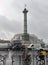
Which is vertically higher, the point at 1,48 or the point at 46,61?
the point at 1,48

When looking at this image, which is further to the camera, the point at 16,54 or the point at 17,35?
the point at 17,35

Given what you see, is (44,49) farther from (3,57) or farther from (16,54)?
(3,57)

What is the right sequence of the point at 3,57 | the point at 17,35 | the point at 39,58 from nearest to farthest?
the point at 39,58 < the point at 3,57 < the point at 17,35

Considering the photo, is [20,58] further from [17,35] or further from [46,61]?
[17,35]

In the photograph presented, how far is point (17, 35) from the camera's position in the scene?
70750 mm

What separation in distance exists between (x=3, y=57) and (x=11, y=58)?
1.55m

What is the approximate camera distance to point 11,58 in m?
35.5

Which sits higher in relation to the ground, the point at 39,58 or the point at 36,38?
the point at 36,38

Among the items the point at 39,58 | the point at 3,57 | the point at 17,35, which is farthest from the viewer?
the point at 17,35

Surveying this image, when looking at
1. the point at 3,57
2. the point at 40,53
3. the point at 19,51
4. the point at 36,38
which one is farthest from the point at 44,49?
the point at 36,38

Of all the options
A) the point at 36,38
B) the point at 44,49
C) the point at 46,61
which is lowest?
the point at 46,61

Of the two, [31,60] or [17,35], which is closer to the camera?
[31,60]

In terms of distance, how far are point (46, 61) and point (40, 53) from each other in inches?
68.7

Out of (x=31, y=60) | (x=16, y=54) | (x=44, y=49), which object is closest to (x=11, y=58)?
(x=16, y=54)
